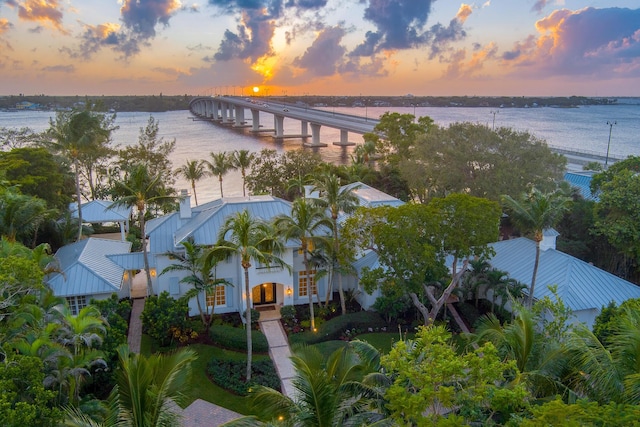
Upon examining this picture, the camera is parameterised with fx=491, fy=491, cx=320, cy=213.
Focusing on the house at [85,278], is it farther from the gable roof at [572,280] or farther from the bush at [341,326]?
the gable roof at [572,280]

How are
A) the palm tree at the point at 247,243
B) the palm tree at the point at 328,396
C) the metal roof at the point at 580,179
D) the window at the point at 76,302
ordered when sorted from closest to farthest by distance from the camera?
the palm tree at the point at 328,396 < the palm tree at the point at 247,243 < the window at the point at 76,302 < the metal roof at the point at 580,179

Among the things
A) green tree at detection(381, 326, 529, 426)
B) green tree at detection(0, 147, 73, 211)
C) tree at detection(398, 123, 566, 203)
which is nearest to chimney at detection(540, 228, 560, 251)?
tree at detection(398, 123, 566, 203)

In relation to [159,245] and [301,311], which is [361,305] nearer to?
[301,311]

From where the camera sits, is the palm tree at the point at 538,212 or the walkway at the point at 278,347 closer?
the walkway at the point at 278,347

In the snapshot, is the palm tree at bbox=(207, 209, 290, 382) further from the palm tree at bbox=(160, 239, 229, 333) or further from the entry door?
the entry door

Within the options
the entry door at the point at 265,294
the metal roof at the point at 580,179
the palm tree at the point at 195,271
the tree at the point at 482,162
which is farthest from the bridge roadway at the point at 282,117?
the palm tree at the point at 195,271

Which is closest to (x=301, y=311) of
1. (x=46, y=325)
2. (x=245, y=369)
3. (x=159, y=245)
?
(x=245, y=369)
